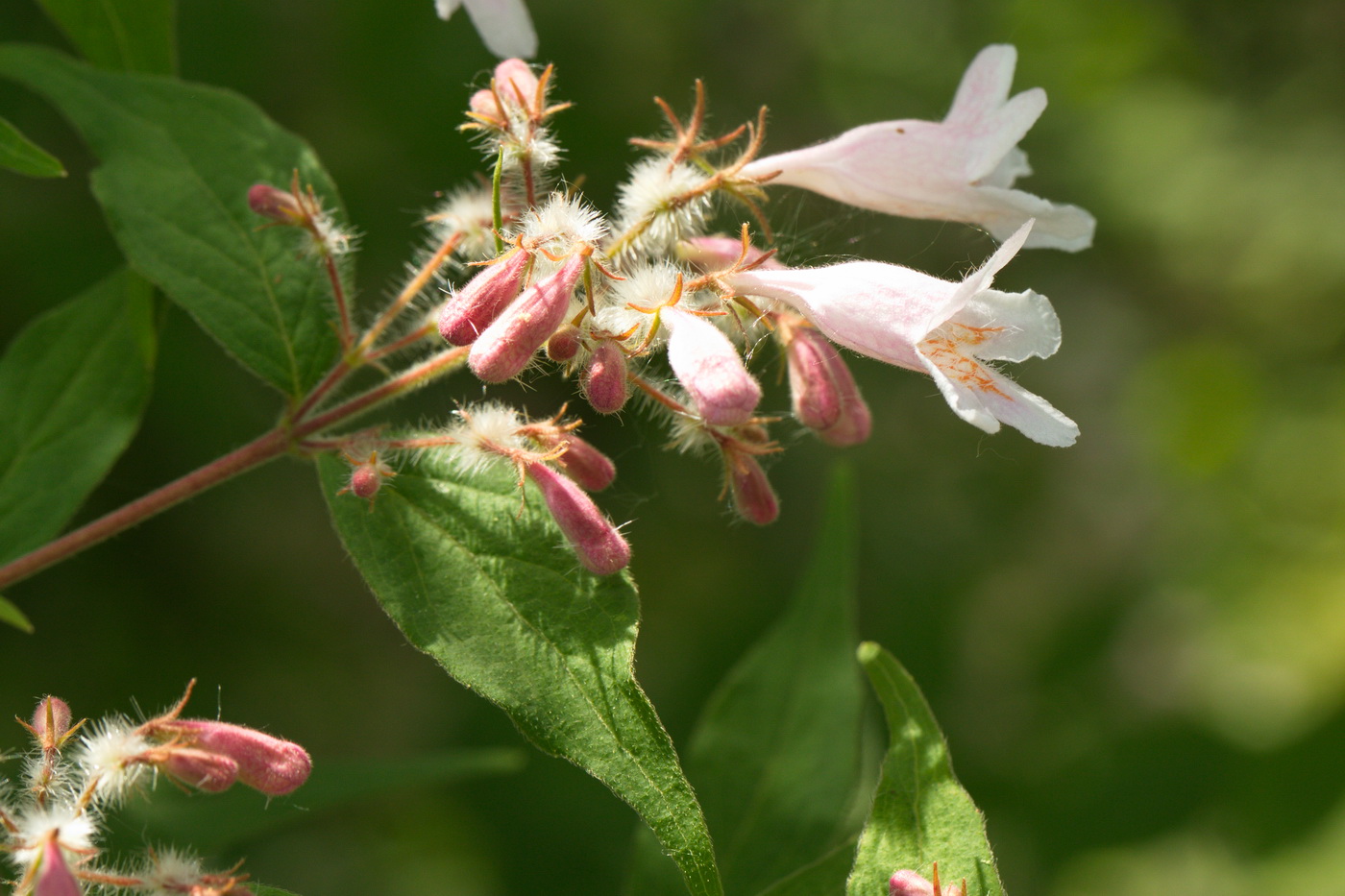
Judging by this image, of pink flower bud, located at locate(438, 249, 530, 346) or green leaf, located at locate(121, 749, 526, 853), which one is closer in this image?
pink flower bud, located at locate(438, 249, 530, 346)

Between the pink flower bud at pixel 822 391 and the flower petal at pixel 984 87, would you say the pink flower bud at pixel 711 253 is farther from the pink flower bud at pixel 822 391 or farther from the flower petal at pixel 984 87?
the flower petal at pixel 984 87

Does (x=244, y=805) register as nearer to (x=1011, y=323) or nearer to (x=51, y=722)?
(x=51, y=722)

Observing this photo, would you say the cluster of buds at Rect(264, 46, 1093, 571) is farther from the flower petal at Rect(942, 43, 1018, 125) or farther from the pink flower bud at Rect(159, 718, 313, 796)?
the pink flower bud at Rect(159, 718, 313, 796)

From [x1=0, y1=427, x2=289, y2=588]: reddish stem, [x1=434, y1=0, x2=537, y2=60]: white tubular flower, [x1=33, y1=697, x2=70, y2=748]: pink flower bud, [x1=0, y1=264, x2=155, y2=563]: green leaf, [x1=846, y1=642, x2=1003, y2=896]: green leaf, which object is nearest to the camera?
[x1=33, y1=697, x2=70, y2=748]: pink flower bud

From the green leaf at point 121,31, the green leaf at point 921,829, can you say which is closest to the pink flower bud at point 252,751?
the green leaf at point 921,829

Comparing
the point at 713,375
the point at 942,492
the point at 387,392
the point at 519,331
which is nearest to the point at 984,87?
the point at 713,375

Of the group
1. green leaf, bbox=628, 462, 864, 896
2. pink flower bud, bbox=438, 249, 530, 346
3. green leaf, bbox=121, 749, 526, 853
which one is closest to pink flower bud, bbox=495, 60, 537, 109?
pink flower bud, bbox=438, 249, 530, 346

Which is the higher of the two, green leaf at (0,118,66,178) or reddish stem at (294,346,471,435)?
green leaf at (0,118,66,178)

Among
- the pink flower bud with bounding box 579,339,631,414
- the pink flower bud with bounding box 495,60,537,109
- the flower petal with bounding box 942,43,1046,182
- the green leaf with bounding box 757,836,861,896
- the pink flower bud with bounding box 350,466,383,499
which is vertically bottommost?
the green leaf with bounding box 757,836,861,896
